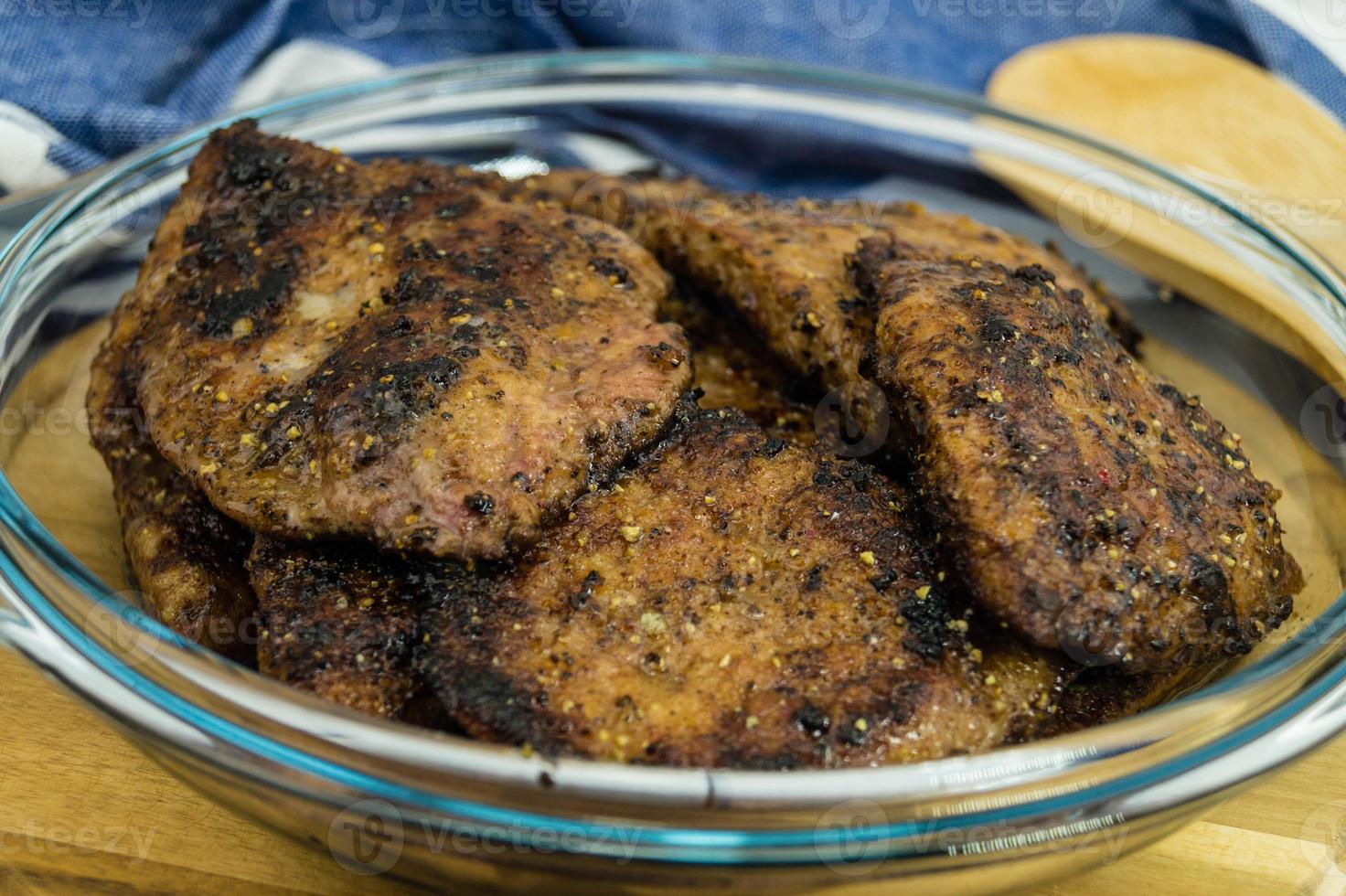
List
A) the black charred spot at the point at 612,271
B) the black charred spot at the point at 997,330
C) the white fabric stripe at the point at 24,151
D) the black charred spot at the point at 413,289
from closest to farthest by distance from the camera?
the black charred spot at the point at 997,330, the black charred spot at the point at 413,289, the black charred spot at the point at 612,271, the white fabric stripe at the point at 24,151

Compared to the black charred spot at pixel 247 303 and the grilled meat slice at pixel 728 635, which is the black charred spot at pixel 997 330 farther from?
the black charred spot at pixel 247 303

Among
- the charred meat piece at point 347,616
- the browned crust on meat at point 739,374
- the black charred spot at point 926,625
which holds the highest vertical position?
the black charred spot at point 926,625

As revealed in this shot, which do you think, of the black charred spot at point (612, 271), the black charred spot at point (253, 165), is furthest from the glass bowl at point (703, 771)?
the black charred spot at point (612, 271)

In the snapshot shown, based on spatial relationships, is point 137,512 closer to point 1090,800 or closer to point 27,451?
point 27,451

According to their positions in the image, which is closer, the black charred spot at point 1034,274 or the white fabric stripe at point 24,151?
the black charred spot at point 1034,274

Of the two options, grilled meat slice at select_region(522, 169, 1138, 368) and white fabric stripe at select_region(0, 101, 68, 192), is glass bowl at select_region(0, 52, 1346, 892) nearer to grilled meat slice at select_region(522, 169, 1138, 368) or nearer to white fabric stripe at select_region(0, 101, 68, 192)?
grilled meat slice at select_region(522, 169, 1138, 368)

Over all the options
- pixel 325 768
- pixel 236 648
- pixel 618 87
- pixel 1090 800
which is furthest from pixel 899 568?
pixel 618 87

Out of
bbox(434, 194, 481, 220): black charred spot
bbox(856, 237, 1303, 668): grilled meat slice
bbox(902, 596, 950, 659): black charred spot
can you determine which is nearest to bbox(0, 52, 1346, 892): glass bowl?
bbox(856, 237, 1303, 668): grilled meat slice
